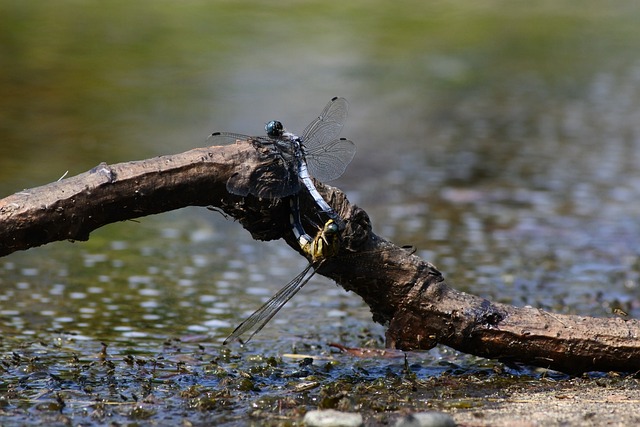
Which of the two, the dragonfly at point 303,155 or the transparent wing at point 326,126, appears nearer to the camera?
the dragonfly at point 303,155

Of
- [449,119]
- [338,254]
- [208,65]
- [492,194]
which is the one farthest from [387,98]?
[338,254]

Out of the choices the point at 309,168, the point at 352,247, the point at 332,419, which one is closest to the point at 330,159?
the point at 309,168

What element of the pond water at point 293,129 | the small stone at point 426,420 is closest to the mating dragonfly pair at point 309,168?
the pond water at point 293,129

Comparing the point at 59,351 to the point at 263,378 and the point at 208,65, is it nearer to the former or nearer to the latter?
the point at 263,378

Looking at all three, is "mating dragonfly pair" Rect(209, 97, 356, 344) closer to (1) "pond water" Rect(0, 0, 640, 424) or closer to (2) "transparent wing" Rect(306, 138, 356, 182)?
(2) "transparent wing" Rect(306, 138, 356, 182)

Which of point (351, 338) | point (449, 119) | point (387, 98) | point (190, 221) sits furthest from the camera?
point (387, 98)

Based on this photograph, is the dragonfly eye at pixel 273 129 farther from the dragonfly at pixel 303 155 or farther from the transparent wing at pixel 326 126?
the transparent wing at pixel 326 126

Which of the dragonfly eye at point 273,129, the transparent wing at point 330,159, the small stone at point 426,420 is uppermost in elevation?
the dragonfly eye at point 273,129
